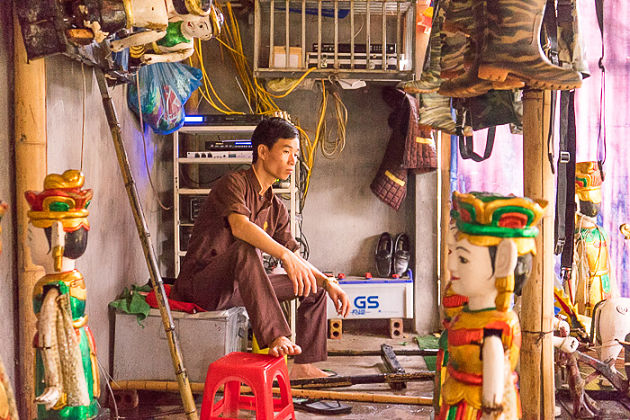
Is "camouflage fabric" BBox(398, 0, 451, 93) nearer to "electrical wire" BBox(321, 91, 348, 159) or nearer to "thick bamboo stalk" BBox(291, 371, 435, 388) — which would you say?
"thick bamboo stalk" BBox(291, 371, 435, 388)

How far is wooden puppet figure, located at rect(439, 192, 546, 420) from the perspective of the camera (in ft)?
5.11

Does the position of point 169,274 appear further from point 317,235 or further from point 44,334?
point 44,334

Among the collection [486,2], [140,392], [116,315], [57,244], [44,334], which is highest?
[486,2]

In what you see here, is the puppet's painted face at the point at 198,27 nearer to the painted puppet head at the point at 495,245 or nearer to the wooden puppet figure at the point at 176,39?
the wooden puppet figure at the point at 176,39

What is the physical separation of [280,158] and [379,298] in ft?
6.90

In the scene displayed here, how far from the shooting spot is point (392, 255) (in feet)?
16.4

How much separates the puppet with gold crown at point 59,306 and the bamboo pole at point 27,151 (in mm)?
478

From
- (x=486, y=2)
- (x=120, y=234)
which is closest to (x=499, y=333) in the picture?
(x=486, y=2)

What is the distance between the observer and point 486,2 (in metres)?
2.08

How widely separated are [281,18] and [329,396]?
3.09 m

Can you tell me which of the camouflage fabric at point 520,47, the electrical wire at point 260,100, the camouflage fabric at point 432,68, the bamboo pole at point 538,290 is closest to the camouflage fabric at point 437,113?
the camouflage fabric at point 432,68

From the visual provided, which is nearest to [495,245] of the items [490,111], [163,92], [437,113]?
[490,111]

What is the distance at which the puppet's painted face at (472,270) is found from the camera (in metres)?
1.57

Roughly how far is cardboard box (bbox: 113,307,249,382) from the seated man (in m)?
0.10
